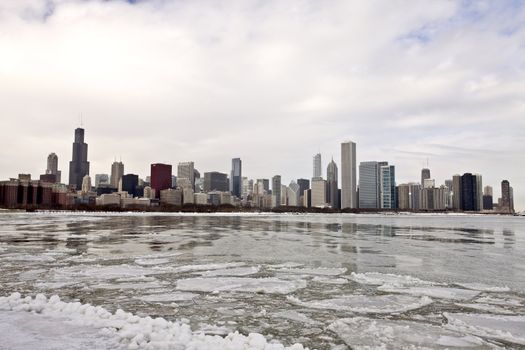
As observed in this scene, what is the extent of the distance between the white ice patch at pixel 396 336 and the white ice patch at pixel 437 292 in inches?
124

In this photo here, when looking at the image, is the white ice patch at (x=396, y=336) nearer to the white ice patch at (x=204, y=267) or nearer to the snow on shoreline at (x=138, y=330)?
the snow on shoreline at (x=138, y=330)

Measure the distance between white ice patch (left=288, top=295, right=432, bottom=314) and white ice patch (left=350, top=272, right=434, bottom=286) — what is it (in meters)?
1.88

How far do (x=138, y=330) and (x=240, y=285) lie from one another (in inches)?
201

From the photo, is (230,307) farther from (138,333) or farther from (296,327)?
(138,333)

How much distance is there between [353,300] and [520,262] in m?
12.4

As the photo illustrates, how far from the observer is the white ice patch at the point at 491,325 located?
7461mm

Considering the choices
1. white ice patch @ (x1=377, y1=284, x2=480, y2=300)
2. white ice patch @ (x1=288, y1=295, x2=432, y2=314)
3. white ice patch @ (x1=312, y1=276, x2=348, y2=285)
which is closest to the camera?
white ice patch @ (x1=288, y1=295, x2=432, y2=314)

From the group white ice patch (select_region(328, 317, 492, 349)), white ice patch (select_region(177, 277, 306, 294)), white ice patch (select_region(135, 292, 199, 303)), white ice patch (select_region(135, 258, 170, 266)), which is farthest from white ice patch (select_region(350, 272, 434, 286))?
white ice patch (select_region(135, 258, 170, 266))

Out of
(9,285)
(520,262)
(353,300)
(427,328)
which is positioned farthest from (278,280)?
(520,262)

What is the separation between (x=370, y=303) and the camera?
32.9 ft

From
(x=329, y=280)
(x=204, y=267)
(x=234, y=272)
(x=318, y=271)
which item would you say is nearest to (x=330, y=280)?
(x=329, y=280)

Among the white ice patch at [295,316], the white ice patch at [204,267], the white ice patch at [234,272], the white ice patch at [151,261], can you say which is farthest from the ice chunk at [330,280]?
the white ice patch at [151,261]

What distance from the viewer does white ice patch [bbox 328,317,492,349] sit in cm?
691

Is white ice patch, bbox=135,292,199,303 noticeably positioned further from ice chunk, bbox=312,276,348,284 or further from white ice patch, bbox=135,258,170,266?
white ice patch, bbox=135,258,170,266
